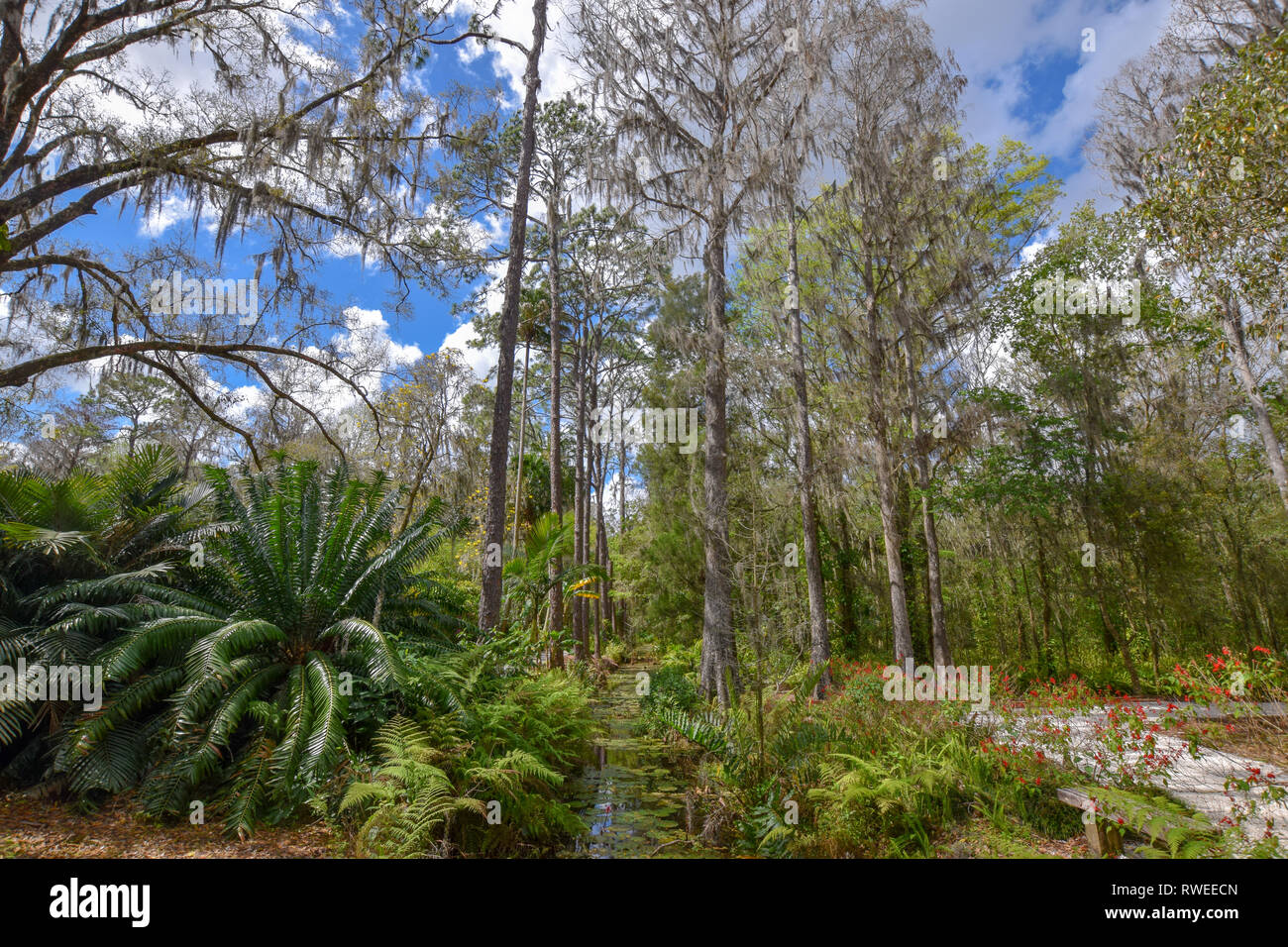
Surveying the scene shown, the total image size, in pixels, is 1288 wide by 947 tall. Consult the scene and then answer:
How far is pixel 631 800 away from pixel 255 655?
4.23 m

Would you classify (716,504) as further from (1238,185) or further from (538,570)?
(1238,185)

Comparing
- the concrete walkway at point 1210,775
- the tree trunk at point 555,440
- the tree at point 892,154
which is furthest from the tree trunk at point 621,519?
the concrete walkway at point 1210,775

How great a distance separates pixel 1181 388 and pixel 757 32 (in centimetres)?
1182

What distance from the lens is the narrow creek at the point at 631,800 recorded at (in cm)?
523

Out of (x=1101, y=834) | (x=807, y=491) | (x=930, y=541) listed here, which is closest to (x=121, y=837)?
(x=1101, y=834)

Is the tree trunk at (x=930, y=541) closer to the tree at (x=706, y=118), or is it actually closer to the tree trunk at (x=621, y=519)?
the tree at (x=706, y=118)

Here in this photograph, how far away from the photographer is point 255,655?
6047mm

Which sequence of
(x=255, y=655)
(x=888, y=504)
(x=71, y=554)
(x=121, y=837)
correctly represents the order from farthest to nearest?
(x=888, y=504)
(x=71, y=554)
(x=255, y=655)
(x=121, y=837)

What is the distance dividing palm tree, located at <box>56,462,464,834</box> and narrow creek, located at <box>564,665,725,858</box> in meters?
2.44

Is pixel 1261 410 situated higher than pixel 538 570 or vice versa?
pixel 1261 410

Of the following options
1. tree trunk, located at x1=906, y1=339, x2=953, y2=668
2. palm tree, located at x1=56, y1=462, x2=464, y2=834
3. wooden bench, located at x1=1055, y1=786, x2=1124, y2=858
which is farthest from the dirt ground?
tree trunk, located at x1=906, y1=339, x2=953, y2=668

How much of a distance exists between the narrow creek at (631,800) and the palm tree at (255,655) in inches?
96.2
